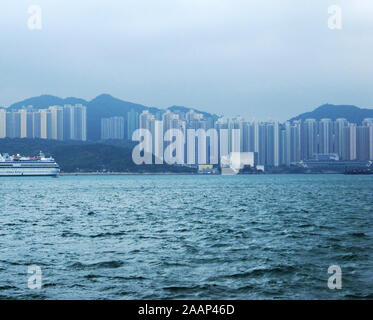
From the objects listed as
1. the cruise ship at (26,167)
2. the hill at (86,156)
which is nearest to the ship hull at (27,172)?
the cruise ship at (26,167)

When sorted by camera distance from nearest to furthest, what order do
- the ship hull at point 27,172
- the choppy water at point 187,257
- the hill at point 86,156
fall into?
the choppy water at point 187,257, the ship hull at point 27,172, the hill at point 86,156

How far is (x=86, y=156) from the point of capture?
12100 centimetres

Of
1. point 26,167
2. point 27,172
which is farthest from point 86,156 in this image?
point 26,167

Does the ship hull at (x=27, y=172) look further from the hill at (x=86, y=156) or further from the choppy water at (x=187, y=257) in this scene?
the choppy water at (x=187, y=257)

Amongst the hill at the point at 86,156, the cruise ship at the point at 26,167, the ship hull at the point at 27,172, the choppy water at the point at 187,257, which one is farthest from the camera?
the hill at the point at 86,156

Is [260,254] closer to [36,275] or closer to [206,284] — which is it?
[206,284]

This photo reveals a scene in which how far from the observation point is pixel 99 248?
1112 centimetres

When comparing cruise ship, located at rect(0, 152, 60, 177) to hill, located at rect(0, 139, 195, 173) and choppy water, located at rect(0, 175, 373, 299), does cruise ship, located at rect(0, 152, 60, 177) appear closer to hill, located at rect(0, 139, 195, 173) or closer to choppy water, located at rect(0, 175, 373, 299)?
hill, located at rect(0, 139, 195, 173)

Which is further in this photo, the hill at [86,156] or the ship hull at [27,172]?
the hill at [86,156]

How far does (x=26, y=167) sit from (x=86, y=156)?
106 ft

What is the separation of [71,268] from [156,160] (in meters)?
122

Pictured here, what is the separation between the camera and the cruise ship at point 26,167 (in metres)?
87.9

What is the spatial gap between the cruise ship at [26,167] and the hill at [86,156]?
23068 millimetres

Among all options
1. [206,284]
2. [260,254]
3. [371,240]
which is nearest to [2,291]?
[206,284]
